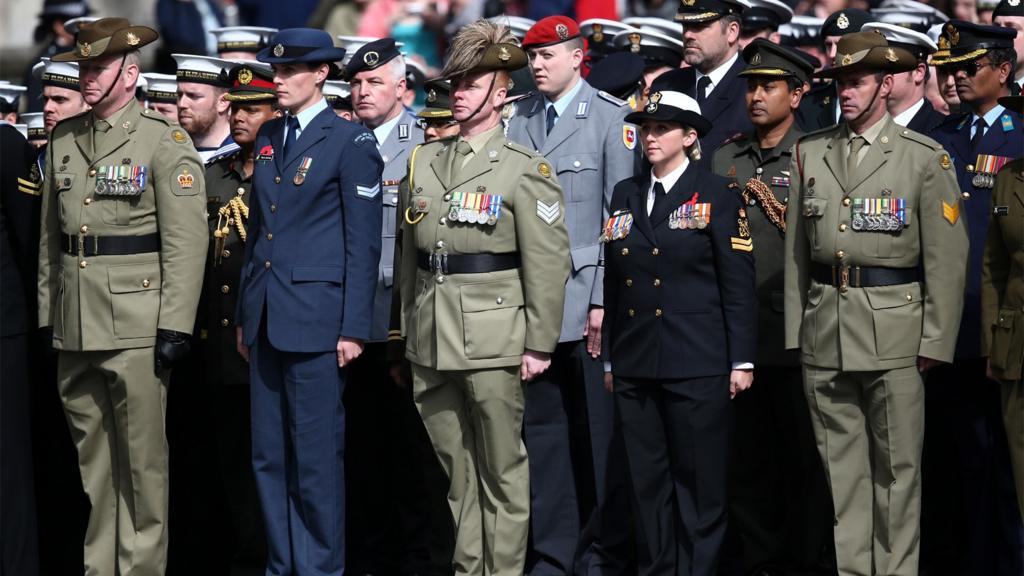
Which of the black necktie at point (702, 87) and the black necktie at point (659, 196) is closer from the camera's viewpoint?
the black necktie at point (659, 196)

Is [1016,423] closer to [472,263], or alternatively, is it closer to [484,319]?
[484,319]

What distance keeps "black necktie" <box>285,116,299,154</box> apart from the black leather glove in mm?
933

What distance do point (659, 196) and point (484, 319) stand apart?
3.11ft

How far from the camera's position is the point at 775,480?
731 cm

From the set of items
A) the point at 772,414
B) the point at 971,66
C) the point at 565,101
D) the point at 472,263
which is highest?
the point at 971,66

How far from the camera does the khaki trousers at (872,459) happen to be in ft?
21.1

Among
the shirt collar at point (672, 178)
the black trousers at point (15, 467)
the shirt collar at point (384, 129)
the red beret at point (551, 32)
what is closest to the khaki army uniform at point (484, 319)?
the shirt collar at point (672, 178)

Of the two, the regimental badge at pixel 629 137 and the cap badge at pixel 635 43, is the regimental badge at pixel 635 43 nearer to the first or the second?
the cap badge at pixel 635 43

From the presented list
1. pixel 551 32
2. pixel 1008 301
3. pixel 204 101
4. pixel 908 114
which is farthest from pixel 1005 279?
pixel 204 101

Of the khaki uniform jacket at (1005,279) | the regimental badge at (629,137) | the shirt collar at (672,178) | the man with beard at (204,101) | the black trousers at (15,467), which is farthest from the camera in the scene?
the man with beard at (204,101)

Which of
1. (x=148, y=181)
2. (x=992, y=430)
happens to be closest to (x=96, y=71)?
(x=148, y=181)

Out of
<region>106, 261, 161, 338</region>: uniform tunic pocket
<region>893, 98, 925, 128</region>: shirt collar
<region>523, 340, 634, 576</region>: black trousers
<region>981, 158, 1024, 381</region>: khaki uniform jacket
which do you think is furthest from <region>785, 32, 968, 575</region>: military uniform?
<region>106, 261, 161, 338</region>: uniform tunic pocket

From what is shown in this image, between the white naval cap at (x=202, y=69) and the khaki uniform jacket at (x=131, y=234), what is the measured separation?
4.26 feet

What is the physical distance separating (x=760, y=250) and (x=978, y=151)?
1.04 metres
